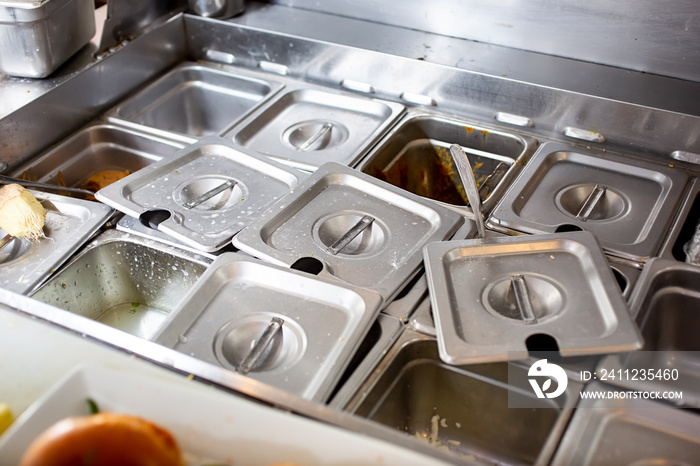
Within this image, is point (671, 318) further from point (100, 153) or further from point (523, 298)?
point (100, 153)

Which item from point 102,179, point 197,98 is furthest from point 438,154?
point 102,179

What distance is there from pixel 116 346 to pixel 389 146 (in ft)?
2.79

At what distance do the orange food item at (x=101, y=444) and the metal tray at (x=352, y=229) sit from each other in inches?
22.6

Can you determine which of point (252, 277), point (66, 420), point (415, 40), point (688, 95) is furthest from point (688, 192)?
point (66, 420)

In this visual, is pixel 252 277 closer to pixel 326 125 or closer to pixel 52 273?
pixel 52 273

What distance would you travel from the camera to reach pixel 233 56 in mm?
1927

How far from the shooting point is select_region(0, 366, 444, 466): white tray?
686mm

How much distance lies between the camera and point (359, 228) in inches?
52.6

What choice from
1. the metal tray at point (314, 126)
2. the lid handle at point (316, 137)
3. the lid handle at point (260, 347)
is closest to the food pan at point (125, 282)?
the lid handle at point (260, 347)

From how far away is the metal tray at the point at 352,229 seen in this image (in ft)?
4.04

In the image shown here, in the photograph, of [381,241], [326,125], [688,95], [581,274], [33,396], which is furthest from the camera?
[326,125]

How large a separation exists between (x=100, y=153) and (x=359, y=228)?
2.50ft

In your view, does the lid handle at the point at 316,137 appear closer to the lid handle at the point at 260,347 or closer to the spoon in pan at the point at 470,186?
the spoon in pan at the point at 470,186

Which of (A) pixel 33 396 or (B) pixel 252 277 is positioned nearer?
(A) pixel 33 396
